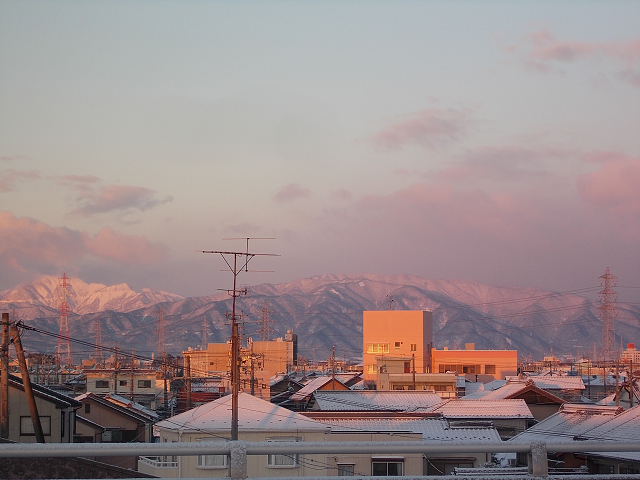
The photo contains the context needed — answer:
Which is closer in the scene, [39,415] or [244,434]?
[244,434]

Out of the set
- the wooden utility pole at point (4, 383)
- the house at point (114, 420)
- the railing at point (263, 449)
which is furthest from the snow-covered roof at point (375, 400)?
the railing at point (263, 449)

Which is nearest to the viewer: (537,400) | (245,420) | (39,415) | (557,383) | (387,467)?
(387,467)

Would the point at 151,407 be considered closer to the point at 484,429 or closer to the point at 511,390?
the point at 511,390

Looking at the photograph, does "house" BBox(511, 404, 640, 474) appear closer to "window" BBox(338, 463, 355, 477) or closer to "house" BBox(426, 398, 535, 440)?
"house" BBox(426, 398, 535, 440)

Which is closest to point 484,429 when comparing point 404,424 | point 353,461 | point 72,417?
point 404,424

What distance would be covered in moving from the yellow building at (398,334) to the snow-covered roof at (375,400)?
4410 centimetres

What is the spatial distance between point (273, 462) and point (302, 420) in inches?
111

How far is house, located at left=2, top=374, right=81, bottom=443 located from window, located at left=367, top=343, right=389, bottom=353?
59695mm

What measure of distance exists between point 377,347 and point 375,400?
5186 cm

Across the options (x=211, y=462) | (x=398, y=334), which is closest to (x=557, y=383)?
(x=398, y=334)

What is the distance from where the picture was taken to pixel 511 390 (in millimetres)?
36219

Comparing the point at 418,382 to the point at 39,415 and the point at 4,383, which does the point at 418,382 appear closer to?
the point at 39,415

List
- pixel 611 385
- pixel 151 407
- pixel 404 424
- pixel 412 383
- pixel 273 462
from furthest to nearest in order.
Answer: pixel 611 385 < pixel 412 383 < pixel 151 407 < pixel 404 424 < pixel 273 462

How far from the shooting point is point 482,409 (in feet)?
96.0
